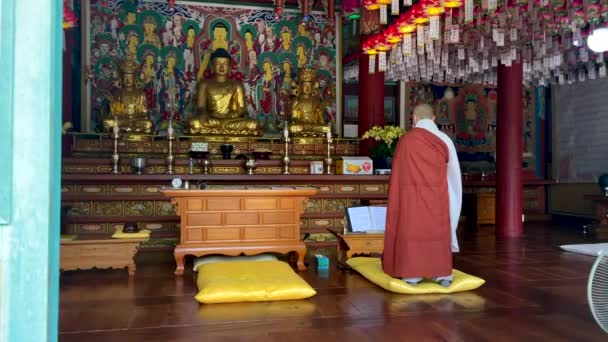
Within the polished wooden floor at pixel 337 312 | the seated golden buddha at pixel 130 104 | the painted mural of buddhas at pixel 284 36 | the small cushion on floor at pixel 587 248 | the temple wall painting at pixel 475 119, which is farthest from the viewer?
the temple wall painting at pixel 475 119

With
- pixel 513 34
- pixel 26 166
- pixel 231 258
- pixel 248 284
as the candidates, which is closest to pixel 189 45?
pixel 231 258

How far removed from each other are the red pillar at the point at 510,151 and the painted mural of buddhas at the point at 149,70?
5358 mm

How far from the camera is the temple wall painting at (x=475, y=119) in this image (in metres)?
9.99

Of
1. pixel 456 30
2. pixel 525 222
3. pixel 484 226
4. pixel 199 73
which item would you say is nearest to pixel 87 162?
pixel 199 73

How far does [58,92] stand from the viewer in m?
1.05

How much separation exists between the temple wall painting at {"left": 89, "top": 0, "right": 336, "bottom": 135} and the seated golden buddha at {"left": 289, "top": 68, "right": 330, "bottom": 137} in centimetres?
56

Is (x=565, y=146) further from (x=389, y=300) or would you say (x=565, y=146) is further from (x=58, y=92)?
(x=58, y=92)

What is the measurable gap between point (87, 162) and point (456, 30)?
430 centimetres

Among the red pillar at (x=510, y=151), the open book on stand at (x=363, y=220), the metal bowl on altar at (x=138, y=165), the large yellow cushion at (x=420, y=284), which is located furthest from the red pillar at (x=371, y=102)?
the large yellow cushion at (x=420, y=284)

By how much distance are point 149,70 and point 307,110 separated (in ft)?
8.76

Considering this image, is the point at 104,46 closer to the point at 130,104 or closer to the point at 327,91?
the point at 130,104

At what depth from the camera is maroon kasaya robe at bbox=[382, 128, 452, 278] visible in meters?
3.55

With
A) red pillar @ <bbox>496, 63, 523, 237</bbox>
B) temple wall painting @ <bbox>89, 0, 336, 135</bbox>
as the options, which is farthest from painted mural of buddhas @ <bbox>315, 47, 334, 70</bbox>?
red pillar @ <bbox>496, 63, 523, 237</bbox>

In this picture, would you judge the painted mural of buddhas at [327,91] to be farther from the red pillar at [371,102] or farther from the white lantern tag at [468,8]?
the white lantern tag at [468,8]
